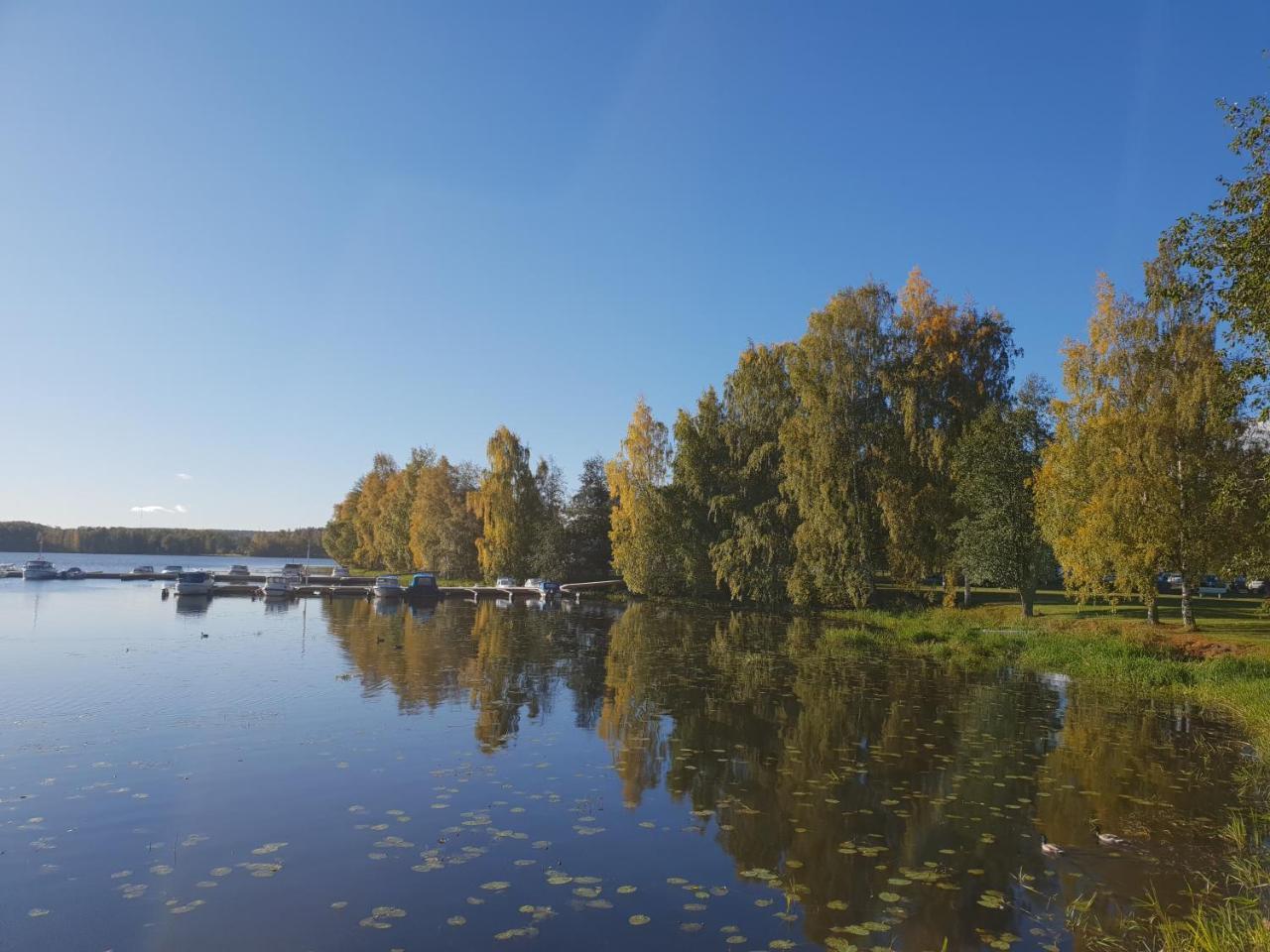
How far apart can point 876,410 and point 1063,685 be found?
24.3 meters

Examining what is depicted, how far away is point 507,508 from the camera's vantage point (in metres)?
88.6

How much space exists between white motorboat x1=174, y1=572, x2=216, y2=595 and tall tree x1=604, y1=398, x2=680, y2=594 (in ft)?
118

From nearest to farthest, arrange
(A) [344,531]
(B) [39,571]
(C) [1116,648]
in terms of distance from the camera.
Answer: (C) [1116,648]
(B) [39,571]
(A) [344,531]

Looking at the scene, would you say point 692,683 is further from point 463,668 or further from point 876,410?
point 876,410

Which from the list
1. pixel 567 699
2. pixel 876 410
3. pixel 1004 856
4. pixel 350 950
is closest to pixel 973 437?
pixel 876 410

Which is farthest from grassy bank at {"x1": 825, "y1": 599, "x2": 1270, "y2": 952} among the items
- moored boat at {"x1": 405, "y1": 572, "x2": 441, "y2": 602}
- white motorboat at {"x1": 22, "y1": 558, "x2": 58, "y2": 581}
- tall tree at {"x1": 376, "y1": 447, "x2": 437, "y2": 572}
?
white motorboat at {"x1": 22, "y1": 558, "x2": 58, "y2": 581}

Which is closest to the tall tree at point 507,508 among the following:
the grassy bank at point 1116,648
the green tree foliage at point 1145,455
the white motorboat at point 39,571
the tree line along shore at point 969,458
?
the tree line along shore at point 969,458

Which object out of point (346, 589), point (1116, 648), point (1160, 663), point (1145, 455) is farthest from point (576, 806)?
point (346, 589)

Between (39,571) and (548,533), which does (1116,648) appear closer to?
(548,533)

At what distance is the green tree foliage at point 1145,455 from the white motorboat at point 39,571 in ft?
326

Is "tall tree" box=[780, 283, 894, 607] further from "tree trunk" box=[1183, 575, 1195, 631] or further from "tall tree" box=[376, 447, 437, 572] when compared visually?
"tall tree" box=[376, 447, 437, 572]

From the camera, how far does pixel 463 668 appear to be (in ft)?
94.3

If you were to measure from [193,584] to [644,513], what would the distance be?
38432mm

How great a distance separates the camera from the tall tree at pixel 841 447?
1875 inches
